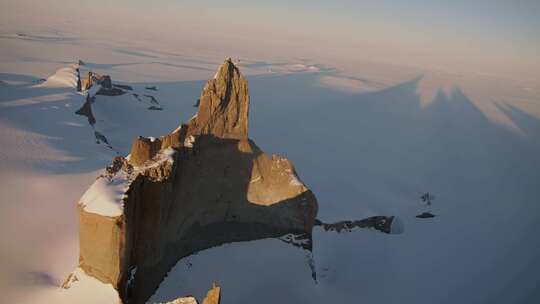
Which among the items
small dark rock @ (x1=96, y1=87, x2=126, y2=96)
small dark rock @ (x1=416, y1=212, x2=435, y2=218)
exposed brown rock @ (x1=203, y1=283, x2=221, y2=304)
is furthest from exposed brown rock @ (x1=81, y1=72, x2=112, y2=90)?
exposed brown rock @ (x1=203, y1=283, x2=221, y2=304)

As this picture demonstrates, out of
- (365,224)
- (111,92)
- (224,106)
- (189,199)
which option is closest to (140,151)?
(189,199)

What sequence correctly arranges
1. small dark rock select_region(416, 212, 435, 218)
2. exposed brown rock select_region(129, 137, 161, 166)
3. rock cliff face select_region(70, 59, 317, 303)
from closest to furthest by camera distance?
rock cliff face select_region(70, 59, 317, 303) → exposed brown rock select_region(129, 137, 161, 166) → small dark rock select_region(416, 212, 435, 218)

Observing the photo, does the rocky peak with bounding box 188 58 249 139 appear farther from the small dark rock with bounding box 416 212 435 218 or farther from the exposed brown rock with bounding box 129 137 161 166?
the small dark rock with bounding box 416 212 435 218

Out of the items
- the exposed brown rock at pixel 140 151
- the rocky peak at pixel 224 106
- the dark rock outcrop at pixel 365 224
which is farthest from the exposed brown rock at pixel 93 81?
the exposed brown rock at pixel 140 151

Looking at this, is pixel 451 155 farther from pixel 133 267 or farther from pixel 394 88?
pixel 394 88

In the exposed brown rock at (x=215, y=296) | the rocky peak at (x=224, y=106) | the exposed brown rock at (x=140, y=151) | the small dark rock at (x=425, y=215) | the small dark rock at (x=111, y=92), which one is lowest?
the small dark rock at (x=425, y=215)

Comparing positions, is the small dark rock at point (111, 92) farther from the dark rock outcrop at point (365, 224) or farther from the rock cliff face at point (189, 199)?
the rock cliff face at point (189, 199)

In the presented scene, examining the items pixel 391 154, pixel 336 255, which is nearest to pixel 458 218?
pixel 336 255
